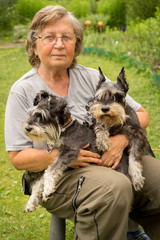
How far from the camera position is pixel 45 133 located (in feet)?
9.26

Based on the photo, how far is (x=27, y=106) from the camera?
297cm

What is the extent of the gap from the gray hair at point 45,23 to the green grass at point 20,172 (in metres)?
2.04

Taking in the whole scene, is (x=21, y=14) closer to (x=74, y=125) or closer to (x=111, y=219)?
(x=74, y=125)

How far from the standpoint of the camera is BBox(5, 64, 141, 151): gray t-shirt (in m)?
2.89

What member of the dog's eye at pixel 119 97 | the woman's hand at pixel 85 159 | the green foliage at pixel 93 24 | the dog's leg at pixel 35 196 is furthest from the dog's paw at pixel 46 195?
the green foliage at pixel 93 24

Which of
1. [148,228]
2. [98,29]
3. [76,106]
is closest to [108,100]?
[76,106]

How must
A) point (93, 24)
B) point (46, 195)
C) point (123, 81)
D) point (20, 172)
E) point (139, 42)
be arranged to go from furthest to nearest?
point (93, 24)
point (139, 42)
point (20, 172)
point (123, 81)
point (46, 195)

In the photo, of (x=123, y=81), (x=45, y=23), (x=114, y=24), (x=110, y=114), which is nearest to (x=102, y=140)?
(x=110, y=114)

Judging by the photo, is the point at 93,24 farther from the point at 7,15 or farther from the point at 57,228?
the point at 57,228

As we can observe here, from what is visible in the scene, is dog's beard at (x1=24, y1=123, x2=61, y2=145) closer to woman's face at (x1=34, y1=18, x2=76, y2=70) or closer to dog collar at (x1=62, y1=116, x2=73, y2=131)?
dog collar at (x1=62, y1=116, x2=73, y2=131)

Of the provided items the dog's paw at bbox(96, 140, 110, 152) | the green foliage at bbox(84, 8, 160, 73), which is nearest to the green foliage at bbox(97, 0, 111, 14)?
the green foliage at bbox(84, 8, 160, 73)

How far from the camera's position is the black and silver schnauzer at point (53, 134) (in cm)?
278

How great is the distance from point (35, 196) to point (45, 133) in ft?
2.19

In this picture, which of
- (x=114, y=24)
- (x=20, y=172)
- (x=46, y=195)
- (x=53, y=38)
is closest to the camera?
(x=46, y=195)
